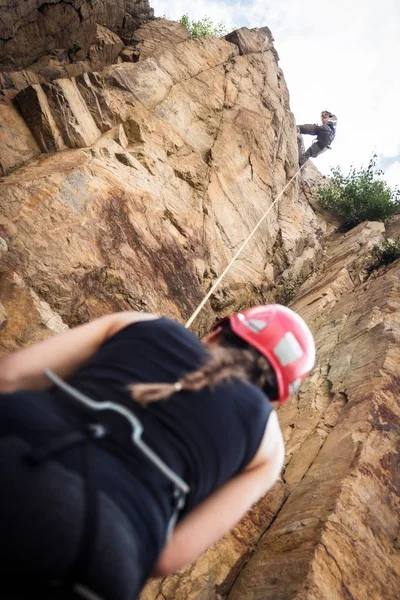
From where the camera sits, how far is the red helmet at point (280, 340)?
178 cm

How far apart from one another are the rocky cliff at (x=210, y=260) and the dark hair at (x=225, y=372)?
9.16ft

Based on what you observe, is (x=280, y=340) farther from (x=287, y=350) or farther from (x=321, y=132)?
(x=321, y=132)

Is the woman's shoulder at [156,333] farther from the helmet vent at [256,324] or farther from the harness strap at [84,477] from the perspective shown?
the harness strap at [84,477]

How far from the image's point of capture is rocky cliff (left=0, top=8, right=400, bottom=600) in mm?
3998

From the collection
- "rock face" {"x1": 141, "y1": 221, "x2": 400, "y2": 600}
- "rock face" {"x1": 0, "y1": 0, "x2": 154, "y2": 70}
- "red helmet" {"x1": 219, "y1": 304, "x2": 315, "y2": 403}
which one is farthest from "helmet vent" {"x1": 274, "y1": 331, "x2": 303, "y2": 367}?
"rock face" {"x1": 0, "y1": 0, "x2": 154, "y2": 70}

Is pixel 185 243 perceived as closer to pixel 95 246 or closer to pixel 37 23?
pixel 95 246

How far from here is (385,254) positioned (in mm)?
10273

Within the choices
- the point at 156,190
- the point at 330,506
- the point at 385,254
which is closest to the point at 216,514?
the point at 330,506

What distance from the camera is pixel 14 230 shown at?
4977mm

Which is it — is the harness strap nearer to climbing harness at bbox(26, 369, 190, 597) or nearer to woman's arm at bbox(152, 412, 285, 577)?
climbing harness at bbox(26, 369, 190, 597)

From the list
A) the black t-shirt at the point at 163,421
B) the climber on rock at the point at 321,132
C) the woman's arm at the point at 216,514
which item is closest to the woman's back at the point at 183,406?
the black t-shirt at the point at 163,421

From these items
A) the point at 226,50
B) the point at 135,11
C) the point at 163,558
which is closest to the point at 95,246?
the point at 163,558

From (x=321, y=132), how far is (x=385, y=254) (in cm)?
1022

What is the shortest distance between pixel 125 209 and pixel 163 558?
18.0 ft
